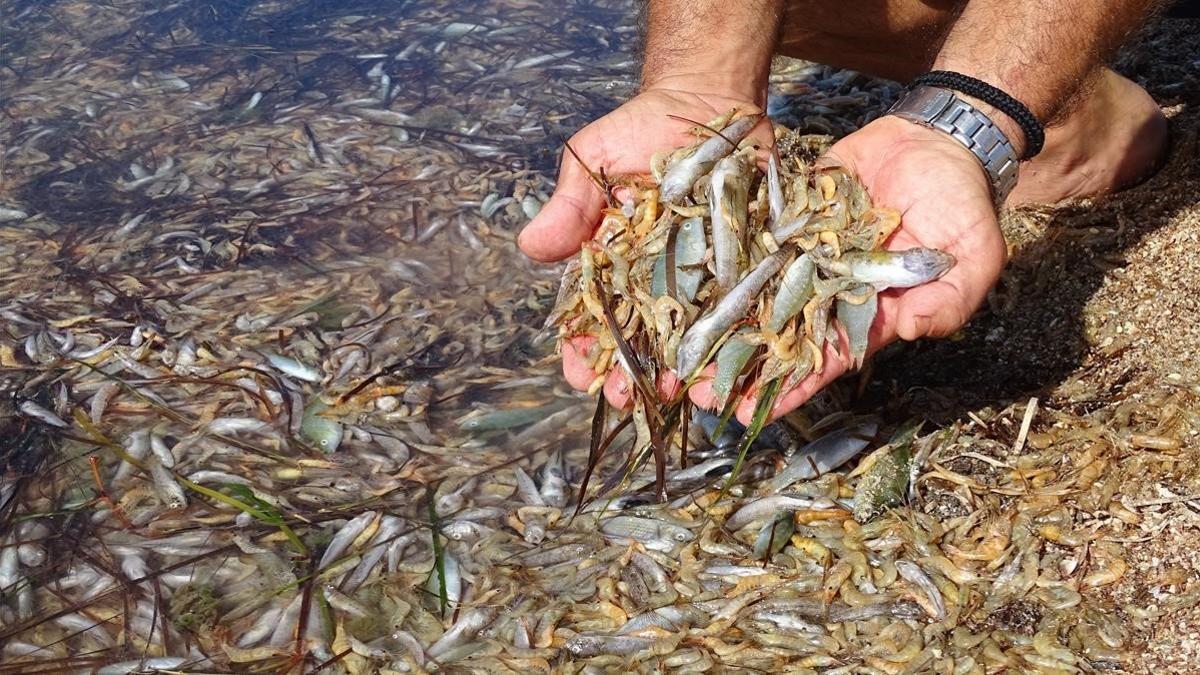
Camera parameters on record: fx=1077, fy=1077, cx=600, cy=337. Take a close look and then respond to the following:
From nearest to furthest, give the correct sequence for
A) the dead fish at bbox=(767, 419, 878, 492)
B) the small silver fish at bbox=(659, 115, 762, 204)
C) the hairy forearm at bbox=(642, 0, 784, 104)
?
the small silver fish at bbox=(659, 115, 762, 204)
the dead fish at bbox=(767, 419, 878, 492)
the hairy forearm at bbox=(642, 0, 784, 104)

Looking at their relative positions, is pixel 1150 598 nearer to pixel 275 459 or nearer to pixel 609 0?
pixel 275 459

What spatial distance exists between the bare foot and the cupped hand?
3.85 ft

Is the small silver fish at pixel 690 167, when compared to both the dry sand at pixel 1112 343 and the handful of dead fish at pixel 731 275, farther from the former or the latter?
the dry sand at pixel 1112 343

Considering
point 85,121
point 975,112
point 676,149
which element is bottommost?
point 85,121

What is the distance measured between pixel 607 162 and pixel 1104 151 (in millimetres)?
1793

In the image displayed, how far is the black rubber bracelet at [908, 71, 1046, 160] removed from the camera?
8.31ft

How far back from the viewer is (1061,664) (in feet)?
7.20

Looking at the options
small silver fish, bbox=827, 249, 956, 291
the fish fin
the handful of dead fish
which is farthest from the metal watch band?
the fish fin

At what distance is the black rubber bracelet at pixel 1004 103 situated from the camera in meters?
2.53

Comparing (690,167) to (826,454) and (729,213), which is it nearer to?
(729,213)

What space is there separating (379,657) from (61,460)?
1.37 m

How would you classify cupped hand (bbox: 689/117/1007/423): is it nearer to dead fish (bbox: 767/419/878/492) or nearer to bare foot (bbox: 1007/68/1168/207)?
dead fish (bbox: 767/419/878/492)

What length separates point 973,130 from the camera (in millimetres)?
2496

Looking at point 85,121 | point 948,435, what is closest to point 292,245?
point 85,121
